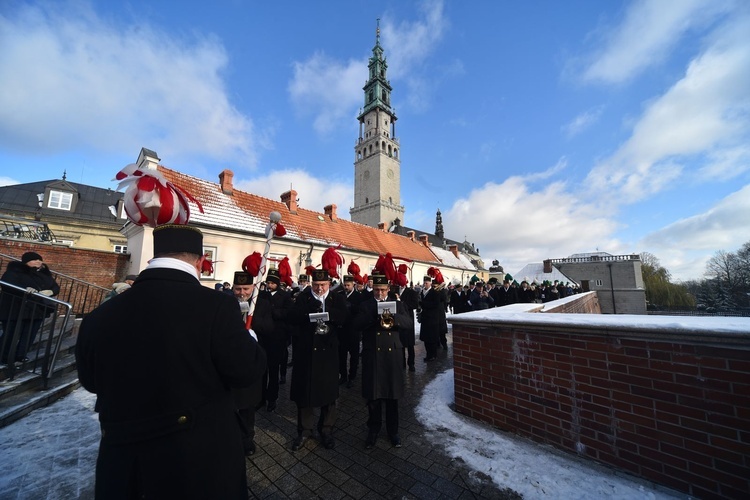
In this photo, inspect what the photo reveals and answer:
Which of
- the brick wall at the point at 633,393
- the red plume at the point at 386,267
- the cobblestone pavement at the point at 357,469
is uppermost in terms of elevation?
the red plume at the point at 386,267

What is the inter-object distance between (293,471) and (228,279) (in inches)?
541

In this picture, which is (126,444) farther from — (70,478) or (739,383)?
(739,383)

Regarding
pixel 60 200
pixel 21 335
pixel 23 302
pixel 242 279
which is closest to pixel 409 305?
pixel 242 279

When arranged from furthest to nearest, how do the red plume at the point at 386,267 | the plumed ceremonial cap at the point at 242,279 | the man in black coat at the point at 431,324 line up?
the man in black coat at the point at 431,324 → the red plume at the point at 386,267 → the plumed ceremonial cap at the point at 242,279

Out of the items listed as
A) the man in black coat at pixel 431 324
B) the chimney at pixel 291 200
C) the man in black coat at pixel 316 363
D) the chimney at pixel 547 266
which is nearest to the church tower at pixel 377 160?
the chimney at pixel 547 266

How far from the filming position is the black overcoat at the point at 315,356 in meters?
3.65

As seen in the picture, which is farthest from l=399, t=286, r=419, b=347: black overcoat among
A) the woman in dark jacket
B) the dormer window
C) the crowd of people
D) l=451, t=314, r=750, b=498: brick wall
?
the dormer window

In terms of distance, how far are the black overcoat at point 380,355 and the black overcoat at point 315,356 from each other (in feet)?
1.21

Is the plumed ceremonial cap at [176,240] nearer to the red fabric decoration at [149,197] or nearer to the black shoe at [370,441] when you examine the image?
the red fabric decoration at [149,197]

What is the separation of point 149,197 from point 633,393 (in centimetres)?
480

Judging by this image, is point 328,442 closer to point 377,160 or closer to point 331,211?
point 331,211

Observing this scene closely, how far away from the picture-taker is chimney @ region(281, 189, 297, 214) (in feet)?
67.0

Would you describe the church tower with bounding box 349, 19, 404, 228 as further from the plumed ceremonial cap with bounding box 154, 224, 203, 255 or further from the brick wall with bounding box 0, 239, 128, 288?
the plumed ceremonial cap with bounding box 154, 224, 203, 255

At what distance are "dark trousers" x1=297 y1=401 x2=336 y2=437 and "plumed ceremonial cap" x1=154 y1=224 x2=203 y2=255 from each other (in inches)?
107
